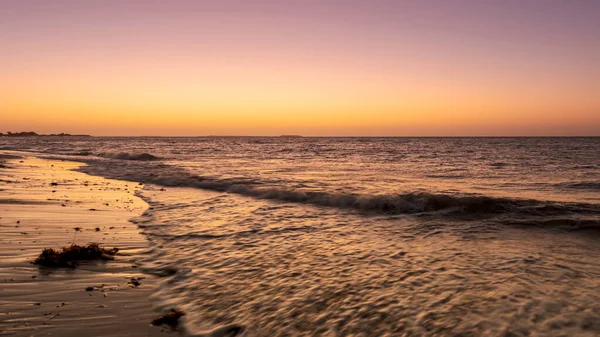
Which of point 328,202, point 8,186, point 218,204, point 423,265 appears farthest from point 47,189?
point 423,265

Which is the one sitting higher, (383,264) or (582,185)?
(582,185)

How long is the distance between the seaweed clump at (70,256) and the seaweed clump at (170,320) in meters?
2.89

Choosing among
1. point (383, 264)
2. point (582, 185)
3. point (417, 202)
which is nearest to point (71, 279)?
point (383, 264)

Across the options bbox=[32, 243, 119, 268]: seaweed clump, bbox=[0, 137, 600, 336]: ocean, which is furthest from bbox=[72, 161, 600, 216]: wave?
bbox=[32, 243, 119, 268]: seaweed clump

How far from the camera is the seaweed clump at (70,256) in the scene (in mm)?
7023

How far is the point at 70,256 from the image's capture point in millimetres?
7344

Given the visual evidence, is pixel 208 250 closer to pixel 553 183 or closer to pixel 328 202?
pixel 328 202

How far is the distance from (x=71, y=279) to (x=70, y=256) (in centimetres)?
99

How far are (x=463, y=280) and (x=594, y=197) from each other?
43.1 ft

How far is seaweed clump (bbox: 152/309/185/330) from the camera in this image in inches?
201

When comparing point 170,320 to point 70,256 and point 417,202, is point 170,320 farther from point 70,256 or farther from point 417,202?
point 417,202

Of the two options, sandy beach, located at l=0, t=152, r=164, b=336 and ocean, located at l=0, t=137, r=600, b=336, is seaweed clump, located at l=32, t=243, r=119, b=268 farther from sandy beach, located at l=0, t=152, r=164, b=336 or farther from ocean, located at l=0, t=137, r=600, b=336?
ocean, located at l=0, t=137, r=600, b=336

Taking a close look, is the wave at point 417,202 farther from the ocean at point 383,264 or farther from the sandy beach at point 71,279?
the sandy beach at point 71,279

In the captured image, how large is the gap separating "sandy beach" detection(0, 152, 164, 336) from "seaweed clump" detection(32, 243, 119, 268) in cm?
18
